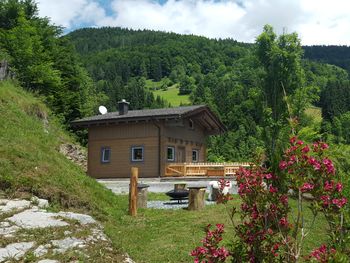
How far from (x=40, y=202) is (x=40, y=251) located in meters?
3.15

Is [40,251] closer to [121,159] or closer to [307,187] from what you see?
[307,187]

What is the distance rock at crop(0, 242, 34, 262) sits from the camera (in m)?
6.87

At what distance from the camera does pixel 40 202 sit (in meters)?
10.2

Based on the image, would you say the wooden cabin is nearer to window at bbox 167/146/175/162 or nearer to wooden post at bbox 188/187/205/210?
window at bbox 167/146/175/162

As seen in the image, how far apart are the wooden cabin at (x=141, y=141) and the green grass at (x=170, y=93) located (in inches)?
2609

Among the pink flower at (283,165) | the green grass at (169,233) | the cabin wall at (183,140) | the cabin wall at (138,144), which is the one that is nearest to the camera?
the pink flower at (283,165)

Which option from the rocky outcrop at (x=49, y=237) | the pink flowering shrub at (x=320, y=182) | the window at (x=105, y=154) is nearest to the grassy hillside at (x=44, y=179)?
the rocky outcrop at (x=49, y=237)

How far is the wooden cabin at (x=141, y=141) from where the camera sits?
26547mm

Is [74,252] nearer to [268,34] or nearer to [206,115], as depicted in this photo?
[206,115]

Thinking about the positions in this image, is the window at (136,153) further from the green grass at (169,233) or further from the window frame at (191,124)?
the green grass at (169,233)

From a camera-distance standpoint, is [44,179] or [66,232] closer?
[66,232]

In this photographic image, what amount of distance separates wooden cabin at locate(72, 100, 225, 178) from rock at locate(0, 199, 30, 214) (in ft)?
54.4

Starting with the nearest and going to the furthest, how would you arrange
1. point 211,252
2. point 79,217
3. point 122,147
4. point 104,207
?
1. point 211,252
2. point 79,217
3. point 104,207
4. point 122,147

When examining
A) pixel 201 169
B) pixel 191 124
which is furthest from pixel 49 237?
pixel 191 124
